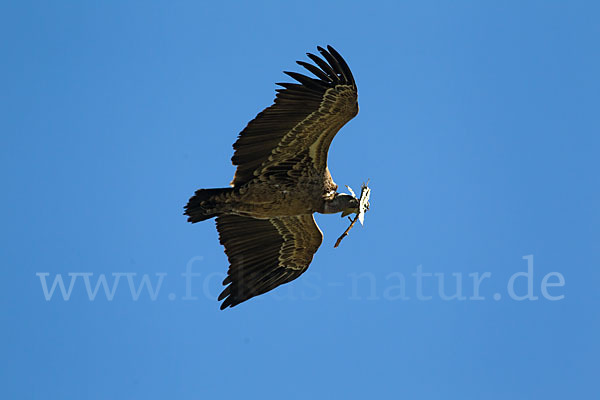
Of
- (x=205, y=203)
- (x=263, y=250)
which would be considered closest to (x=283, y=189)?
(x=205, y=203)

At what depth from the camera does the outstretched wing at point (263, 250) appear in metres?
17.5

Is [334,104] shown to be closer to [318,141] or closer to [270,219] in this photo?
[318,141]

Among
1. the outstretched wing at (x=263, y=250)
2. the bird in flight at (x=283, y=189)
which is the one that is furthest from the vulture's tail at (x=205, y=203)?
the outstretched wing at (x=263, y=250)

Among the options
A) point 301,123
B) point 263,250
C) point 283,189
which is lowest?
point 263,250

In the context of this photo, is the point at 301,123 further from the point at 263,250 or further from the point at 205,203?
the point at 263,250

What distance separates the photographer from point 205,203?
16.3 meters

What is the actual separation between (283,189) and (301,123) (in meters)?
1.37

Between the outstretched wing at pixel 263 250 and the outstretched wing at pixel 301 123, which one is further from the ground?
the outstretched wing at pixel 301 123

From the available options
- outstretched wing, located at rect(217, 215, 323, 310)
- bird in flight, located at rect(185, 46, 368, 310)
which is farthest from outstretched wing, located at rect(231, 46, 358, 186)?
outstretched wing, located at rect(217, 215, 323, 310)

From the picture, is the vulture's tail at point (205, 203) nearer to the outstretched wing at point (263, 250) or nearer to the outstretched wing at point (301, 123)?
the outstretched wing at point (301, 123)

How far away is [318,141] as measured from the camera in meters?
16.1

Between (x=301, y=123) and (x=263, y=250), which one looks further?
(x=263, y=250)

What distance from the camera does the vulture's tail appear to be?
16281 mm

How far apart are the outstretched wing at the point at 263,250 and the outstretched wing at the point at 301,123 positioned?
4.74 ft
